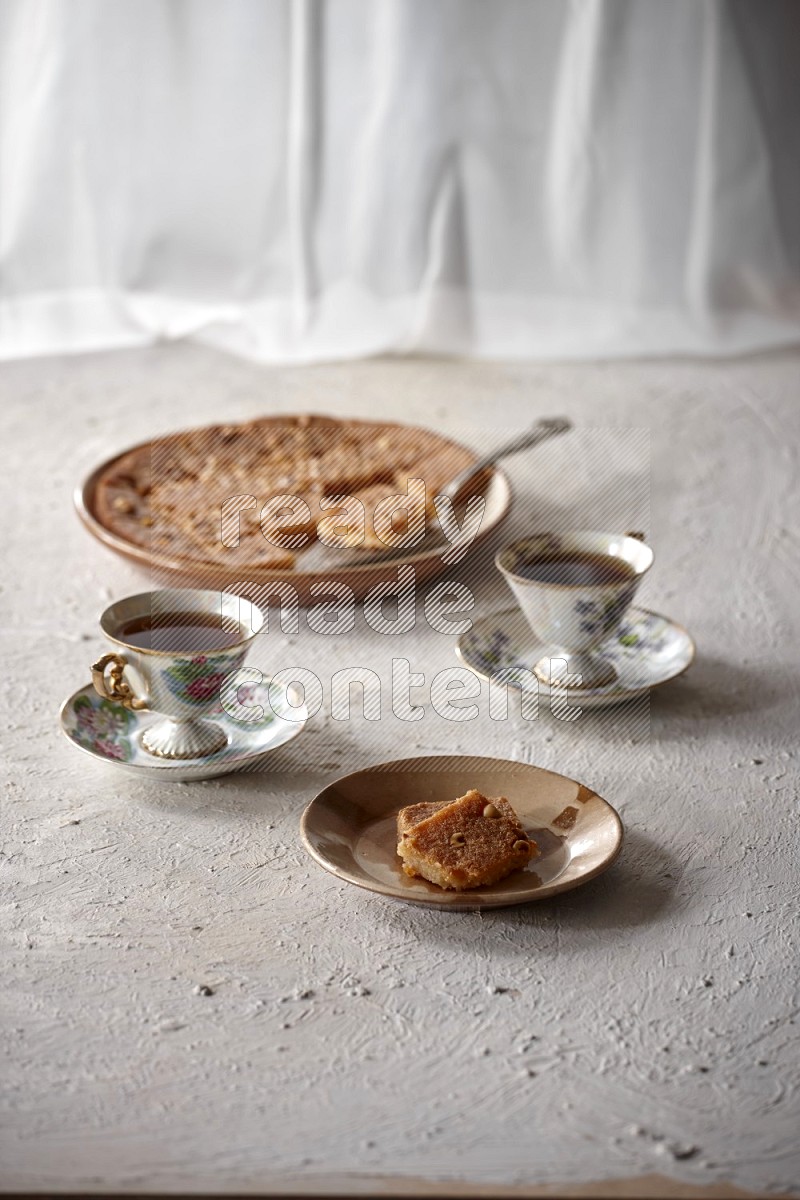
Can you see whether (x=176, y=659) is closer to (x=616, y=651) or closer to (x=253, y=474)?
(x=616, y=651)

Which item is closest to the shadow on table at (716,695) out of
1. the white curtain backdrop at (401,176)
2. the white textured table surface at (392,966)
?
the white textured table surface at (392,966)

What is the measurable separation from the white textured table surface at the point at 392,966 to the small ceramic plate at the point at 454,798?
2 centimetres

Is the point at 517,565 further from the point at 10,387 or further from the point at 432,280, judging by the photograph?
the point at 432,280

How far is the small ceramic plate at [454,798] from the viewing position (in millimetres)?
771

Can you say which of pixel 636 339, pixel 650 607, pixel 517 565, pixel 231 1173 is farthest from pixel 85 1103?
pixel 636 339

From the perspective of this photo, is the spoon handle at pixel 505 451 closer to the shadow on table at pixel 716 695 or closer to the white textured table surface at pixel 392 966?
the white textured table surface at pixel 392 966

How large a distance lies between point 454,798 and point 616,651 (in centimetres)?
26

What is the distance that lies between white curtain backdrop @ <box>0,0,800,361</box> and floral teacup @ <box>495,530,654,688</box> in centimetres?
109

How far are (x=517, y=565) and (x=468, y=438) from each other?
648mm

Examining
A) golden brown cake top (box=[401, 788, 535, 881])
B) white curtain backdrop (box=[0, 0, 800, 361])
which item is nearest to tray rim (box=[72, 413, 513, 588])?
golden brown cake top (box=[401, 788, 535, 881])

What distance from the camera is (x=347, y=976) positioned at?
748mm

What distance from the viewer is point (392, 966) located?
29.7 inches

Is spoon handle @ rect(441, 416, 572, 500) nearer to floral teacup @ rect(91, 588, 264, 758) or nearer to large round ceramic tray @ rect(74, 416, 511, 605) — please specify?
large round ceramic tray @ rect(74, 416, 511, 605)

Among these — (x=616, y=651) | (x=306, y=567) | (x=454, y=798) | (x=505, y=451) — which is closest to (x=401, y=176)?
(x=505, y=451)
